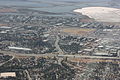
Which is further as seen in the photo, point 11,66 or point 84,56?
point 84,56

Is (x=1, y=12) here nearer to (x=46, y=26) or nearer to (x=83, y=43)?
(x=46, y=26)

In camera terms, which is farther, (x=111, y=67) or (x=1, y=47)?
(x=1, y=47)

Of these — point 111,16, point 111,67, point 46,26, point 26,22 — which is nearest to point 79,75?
point 111,67

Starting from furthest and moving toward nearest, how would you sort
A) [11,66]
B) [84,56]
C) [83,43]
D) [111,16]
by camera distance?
[111,16]
[83,43]
[84,56]
[11,66]

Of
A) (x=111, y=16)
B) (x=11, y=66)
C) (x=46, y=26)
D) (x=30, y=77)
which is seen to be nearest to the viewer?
(x=30, y=77)

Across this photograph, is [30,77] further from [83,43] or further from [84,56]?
[83,43]

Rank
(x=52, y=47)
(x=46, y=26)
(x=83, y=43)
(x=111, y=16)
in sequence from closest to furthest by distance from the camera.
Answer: (x=52, y=47), (x=83, y=43), (x=46, y=26), (x=111, y=16)

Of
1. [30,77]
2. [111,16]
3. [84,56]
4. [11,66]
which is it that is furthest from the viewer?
[111,16]

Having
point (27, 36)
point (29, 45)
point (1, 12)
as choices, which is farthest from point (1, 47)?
point (1, 12)
